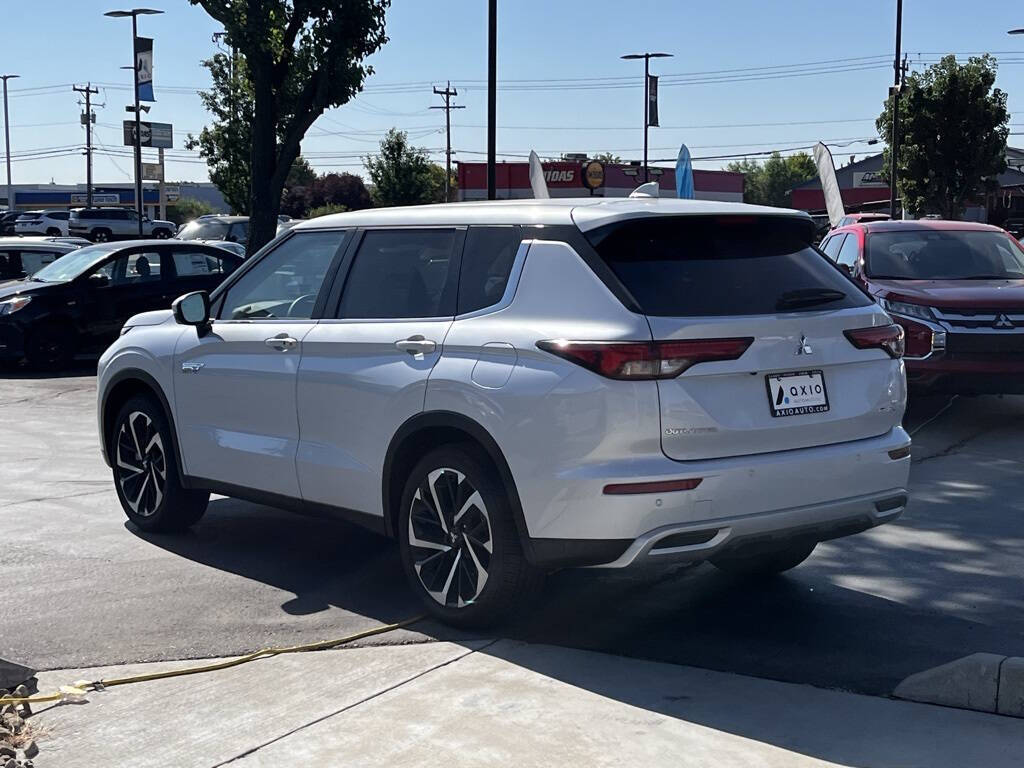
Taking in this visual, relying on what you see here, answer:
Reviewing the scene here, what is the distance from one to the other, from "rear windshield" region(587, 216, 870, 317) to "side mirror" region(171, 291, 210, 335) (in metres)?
2.55

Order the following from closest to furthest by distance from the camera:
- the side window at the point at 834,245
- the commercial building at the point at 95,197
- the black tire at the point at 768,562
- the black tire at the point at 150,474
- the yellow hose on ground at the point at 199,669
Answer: the yellow hose on ground at the point at 199,669, the black tire at the point at 768,562, the black tire at the point at 150,474, the side window at the point at 834,245, the commercial building at the point at 95,197

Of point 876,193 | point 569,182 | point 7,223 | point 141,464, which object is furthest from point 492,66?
point 876,193

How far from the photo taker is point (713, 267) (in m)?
5.30

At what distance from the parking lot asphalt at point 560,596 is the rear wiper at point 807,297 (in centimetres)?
137

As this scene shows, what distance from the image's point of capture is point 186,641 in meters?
5.50

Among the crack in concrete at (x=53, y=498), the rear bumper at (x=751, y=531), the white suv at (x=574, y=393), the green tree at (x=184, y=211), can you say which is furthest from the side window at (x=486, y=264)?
the green tree at (x=184, y=211)

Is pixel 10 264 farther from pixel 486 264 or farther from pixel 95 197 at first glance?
pixel 95 197

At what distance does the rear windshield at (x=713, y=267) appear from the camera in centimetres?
514

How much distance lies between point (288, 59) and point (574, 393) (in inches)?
648

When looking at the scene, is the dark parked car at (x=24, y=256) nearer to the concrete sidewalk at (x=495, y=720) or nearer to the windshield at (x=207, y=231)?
the windshield at (x=207, y=231)

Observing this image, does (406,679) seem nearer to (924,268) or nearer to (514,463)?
(514,463)

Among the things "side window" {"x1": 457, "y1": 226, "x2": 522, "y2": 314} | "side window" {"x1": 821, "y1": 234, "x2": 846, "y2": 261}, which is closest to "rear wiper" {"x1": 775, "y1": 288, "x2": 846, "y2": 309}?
"side window" {"x1": 457, "y1": 226, "x2": 522, "y2": 314}

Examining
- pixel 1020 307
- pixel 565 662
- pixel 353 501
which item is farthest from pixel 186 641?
pixel 1020 307

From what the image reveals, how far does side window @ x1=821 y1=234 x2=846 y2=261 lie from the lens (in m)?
12.9
